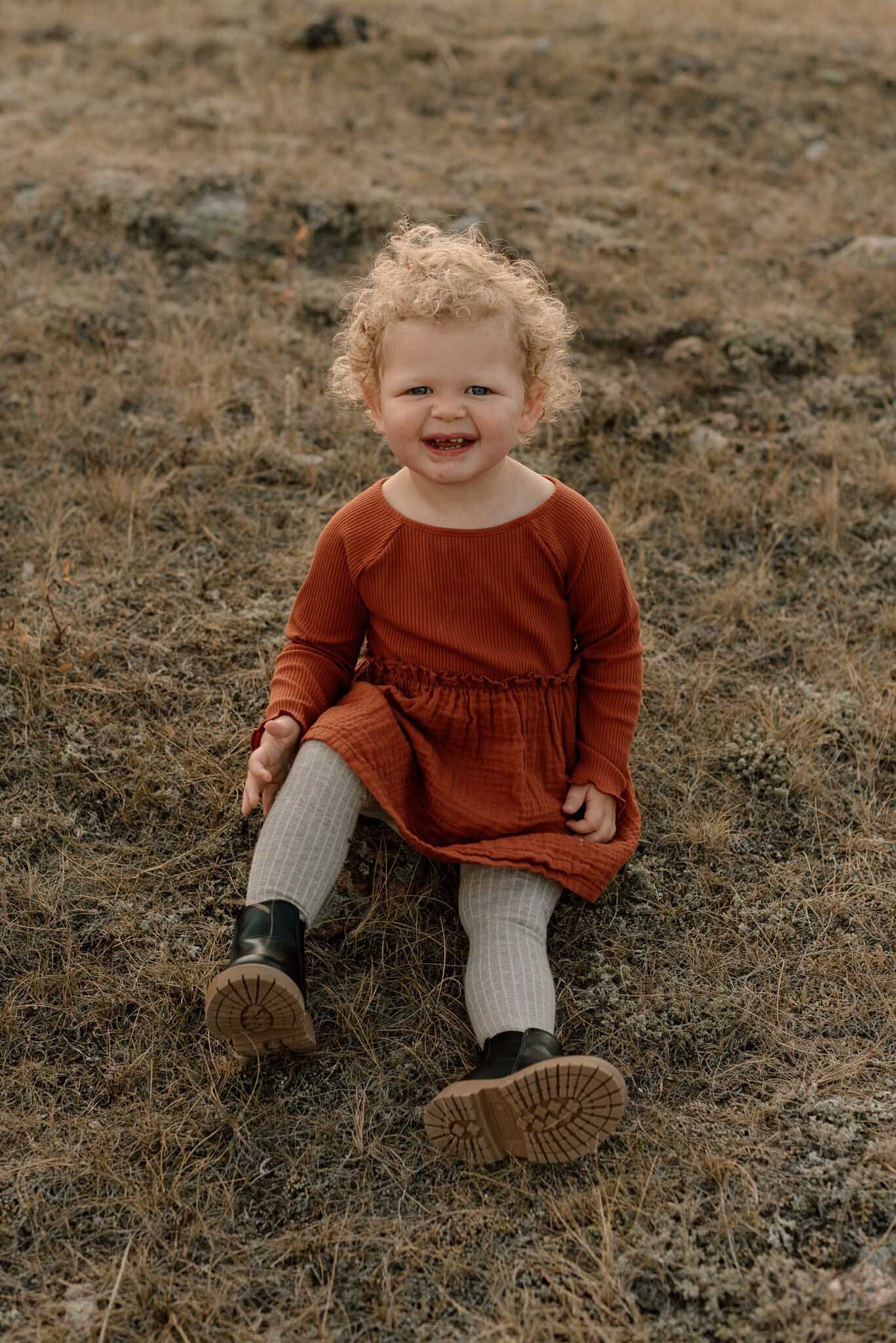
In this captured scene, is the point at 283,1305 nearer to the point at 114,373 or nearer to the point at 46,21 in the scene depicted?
the point at 114,373

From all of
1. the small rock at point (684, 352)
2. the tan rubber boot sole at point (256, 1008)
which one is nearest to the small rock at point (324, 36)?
the small rock at point (684, 352)

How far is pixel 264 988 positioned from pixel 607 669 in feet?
3.32

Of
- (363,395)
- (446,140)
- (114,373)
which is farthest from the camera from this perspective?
(446,140)

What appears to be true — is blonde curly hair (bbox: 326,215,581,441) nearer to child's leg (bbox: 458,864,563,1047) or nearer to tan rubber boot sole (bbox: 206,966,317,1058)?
child's leg (bbox: 458,864,563,1047)

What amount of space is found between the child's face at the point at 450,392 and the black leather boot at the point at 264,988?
0.92 meters

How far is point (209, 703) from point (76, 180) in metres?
3.43

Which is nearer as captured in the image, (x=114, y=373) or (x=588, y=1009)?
(x=588, y=1009)

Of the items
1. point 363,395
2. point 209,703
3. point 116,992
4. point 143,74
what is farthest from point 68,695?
point 143,74

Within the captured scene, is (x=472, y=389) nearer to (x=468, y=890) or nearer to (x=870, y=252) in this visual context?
(x=468, y=890)

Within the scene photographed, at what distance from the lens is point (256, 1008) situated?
1979mm

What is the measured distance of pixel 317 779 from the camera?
2234mm

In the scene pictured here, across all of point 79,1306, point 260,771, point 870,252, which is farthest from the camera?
point 870,252

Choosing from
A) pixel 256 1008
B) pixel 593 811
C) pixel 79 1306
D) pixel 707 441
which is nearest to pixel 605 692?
pixel 593 811

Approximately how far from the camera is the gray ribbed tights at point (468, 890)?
6.95ft
